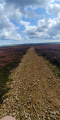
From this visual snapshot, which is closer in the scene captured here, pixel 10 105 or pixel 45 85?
pixel 10 105

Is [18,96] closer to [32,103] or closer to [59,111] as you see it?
[32,103]

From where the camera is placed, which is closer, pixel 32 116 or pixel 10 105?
pixel 32 116

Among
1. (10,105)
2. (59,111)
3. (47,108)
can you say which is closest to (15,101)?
(10,105)

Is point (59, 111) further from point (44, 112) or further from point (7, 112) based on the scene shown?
point (7, 112)

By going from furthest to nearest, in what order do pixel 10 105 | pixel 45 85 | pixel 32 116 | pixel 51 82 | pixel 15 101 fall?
pixel 51 82
pixel 45 85
pixel 15 101
pixel 10 105
pixel 32 116

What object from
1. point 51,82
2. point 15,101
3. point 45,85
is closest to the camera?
point 15,101

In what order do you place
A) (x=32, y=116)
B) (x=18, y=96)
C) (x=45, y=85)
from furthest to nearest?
1. (x=45, y=85)
2. (x=18, y=96)
3. (x=32, y=116)

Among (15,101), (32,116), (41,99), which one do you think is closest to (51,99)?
(41,99)

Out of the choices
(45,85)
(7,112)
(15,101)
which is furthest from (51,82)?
(7,112)

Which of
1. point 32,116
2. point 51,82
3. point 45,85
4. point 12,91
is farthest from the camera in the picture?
point 51,82
